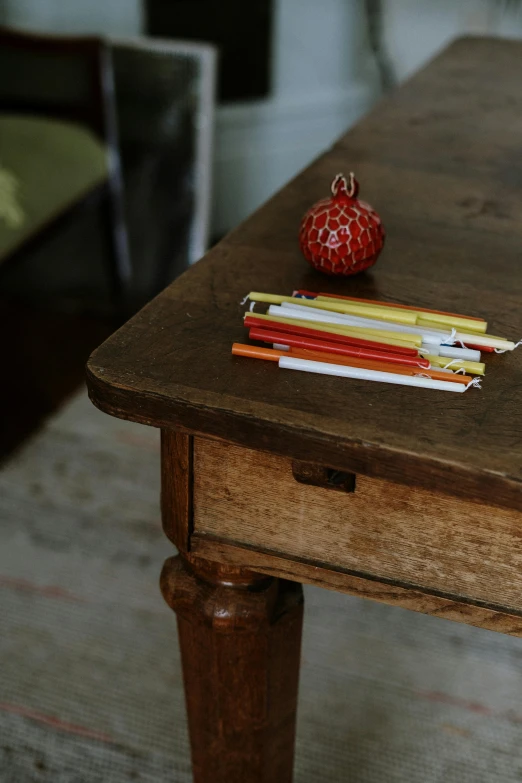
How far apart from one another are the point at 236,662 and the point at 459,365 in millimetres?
337

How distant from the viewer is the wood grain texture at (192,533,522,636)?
0.69 metres

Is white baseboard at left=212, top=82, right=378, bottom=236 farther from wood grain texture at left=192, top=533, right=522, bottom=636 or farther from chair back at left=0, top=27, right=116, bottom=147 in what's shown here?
wood grain texture at left=192, top=533, right=522, bottom=636

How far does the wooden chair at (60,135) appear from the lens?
2057mm

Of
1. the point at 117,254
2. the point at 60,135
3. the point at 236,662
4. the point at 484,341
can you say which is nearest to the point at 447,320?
the point at 484,341

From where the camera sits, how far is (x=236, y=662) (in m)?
0.82

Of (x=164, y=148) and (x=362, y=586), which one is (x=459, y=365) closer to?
(x=362, y=586)

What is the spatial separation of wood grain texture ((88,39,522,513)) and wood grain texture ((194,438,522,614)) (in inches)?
2.0

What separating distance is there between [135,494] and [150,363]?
3.42 feet

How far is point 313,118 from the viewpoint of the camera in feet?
9.62

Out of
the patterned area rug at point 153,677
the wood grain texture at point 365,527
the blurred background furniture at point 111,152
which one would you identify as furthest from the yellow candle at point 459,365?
the blurred background furniture at point 111,152

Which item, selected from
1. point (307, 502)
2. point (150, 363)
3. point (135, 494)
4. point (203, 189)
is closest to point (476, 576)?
point (307, 502)

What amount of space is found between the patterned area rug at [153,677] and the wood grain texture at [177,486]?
1.87ft

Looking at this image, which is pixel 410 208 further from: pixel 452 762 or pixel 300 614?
pixel 452 762

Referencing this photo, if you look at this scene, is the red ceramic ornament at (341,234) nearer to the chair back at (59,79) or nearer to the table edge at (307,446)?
the table edge at (307,446)
